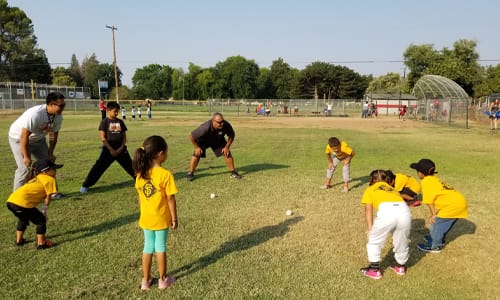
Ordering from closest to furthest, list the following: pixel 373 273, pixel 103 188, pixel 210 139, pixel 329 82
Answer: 1. pixel 373 273
2. pixel 103 188
3. pixel 210 139
4. pixel 329 82

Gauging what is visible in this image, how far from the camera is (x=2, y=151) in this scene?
12.0m

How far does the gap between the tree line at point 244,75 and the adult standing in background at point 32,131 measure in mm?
58479

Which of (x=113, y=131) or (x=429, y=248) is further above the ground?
(x=113, y=131)

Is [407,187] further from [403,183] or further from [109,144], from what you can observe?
[109,144]

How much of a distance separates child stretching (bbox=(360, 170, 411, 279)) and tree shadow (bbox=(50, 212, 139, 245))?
3431mm

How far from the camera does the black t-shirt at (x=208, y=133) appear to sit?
8312 millimetres

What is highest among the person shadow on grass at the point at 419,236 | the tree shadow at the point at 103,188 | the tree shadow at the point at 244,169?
the tree shadow at the point at 244,169

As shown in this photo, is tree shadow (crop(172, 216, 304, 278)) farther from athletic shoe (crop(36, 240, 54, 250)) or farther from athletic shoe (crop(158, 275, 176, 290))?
athletic shoe (crop(36, 240, 54, 250))

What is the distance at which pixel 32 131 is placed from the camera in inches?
215

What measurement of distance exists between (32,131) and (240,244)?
3606 mm

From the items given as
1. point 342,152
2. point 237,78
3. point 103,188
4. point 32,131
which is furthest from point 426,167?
point 237,78

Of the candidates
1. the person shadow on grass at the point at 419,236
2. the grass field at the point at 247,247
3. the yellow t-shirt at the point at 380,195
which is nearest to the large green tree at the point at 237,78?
the grass field at the point at 247,247

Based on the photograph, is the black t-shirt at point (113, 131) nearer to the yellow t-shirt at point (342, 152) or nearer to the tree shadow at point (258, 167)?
the tree shadow at point (258, 167)

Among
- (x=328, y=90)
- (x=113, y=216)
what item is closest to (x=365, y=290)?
(x=113, y=216)
